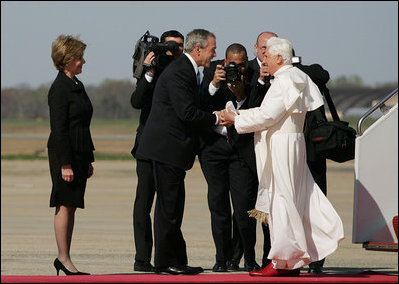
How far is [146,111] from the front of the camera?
930 centimetres

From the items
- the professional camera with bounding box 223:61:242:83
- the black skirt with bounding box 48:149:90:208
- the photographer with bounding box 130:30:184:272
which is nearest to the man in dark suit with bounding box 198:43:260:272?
the professional camera with bounding box 223:61:242:83

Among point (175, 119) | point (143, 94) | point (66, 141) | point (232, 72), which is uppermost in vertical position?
point (232, 72)

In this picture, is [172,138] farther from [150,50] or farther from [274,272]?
[274,272]

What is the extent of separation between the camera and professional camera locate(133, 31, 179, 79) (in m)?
8.92

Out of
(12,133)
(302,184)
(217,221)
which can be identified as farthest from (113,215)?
(12,133)

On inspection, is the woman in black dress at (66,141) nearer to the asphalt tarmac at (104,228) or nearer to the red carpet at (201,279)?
the red carpet at (201,279)

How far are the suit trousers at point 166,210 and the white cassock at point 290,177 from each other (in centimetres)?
75

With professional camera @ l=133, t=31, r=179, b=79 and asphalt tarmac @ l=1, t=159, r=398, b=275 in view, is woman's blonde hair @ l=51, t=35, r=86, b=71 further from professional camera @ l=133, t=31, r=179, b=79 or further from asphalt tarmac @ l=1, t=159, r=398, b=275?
asphalt tarmac @ l=1, t=159, r=398, b=275

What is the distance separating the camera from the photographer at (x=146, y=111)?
8.99 metres

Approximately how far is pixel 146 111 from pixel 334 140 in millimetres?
1881

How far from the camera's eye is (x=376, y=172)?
7.73 m

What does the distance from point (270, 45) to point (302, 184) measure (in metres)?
1.10

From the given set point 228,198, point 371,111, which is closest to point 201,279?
point 371,111

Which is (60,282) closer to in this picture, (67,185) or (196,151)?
(67,185)
